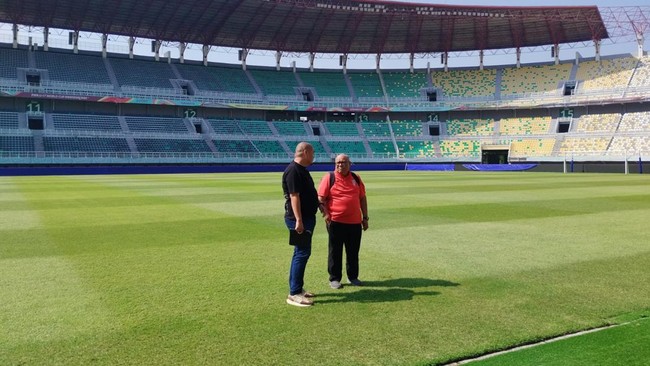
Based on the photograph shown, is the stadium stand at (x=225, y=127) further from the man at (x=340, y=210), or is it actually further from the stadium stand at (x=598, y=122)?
the man at (x=340, y=210)

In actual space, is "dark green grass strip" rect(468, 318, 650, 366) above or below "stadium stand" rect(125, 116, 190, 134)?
below

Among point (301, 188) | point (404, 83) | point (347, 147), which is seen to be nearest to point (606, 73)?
point (404, 83)

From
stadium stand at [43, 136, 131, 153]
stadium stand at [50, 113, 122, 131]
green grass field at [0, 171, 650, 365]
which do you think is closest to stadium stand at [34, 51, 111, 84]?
stadium stand at [50, 113, 122, 131]

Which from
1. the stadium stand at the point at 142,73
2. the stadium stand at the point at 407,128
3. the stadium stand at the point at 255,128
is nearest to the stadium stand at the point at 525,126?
the stadium stand at the point at 407,128

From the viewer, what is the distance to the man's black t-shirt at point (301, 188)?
6211 mm

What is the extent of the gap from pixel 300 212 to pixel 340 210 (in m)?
0.96

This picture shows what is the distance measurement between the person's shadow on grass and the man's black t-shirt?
46.1 inches

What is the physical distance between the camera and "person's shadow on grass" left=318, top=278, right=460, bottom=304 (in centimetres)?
652

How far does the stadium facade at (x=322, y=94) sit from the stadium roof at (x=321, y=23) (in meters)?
0.25

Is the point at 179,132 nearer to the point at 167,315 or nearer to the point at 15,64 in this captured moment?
the point at 15,64

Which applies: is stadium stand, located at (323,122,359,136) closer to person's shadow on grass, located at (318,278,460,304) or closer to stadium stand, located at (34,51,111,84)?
stadium stand, located at (34,51,111,84)

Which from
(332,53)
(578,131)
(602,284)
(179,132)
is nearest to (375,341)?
(602,284)

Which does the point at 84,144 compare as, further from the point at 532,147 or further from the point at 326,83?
the point at 532,147

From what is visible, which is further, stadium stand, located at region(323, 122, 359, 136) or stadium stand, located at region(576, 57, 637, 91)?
stadium stand, located at region(323, 122, 359, 136)
